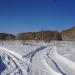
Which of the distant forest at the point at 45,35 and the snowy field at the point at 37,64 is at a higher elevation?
the distant forest at the point at 45,35

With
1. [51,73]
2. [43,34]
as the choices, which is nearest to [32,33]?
[43,34]

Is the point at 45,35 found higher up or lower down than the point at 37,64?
higher up

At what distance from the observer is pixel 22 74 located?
8.88 metres

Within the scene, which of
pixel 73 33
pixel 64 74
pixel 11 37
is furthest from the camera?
pixel 73 33

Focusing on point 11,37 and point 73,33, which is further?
point 73,33

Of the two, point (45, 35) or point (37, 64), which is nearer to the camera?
point (37, 64)

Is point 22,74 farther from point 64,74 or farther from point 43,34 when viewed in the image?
point 43,34

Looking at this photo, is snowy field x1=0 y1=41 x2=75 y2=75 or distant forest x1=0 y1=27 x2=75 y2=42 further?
distant forest x1=0 y1=27 x2=75 y2=42

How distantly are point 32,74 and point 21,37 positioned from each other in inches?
2672

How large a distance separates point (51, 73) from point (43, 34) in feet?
221

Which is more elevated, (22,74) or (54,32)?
(54,32)

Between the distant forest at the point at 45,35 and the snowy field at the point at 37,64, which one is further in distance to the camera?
the distant forest at the point at 45,35

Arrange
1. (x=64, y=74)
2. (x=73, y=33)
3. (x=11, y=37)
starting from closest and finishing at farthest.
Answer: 1. (x=64, y=74)
2. (x=11, y=37)
3. (x=73, y=33)

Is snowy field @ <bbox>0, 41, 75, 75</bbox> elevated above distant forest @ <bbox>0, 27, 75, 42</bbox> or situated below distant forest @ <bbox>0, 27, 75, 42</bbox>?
below
